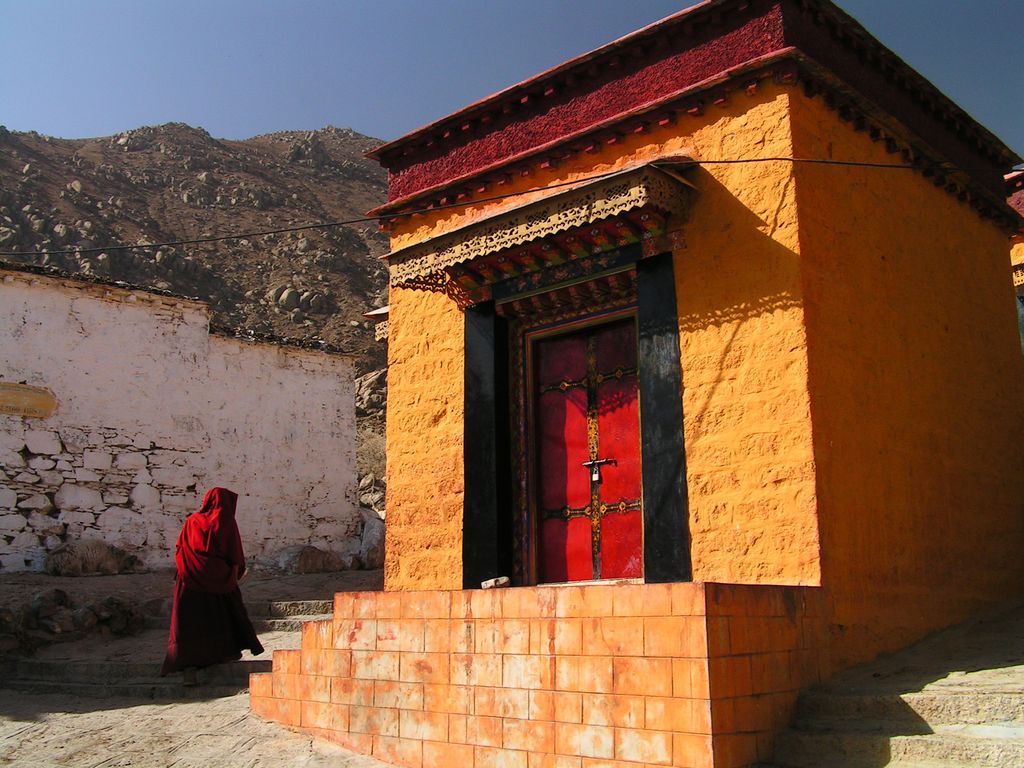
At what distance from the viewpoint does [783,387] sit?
17.9 feet

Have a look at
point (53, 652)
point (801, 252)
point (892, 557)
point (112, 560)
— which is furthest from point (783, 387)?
point (112, 560)

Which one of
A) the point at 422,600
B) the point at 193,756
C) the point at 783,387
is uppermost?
the point at 783,387

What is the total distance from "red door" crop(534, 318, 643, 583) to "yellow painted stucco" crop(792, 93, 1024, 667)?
4.61 feet

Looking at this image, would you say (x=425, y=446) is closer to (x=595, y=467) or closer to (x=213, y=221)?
(x=595, y=467)

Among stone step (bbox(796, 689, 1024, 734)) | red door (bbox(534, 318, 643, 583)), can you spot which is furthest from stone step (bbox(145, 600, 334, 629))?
stone step (bbox(796, 689, 1024, 734))

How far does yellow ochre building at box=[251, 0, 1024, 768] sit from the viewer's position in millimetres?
4512

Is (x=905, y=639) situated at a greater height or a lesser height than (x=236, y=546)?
lesser

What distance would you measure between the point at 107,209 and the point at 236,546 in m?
31.3

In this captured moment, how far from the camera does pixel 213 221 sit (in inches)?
1470

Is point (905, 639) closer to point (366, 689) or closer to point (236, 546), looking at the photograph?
point (366, 689)

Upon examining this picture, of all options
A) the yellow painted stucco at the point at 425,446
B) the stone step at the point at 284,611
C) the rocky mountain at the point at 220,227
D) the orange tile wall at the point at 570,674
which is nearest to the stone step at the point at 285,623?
the stone step at the point at 284,611

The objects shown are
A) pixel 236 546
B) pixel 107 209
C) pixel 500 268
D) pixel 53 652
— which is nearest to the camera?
pixel 500 268

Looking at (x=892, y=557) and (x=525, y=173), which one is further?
(x=525, y=173)

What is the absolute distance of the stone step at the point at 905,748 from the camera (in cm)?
375
